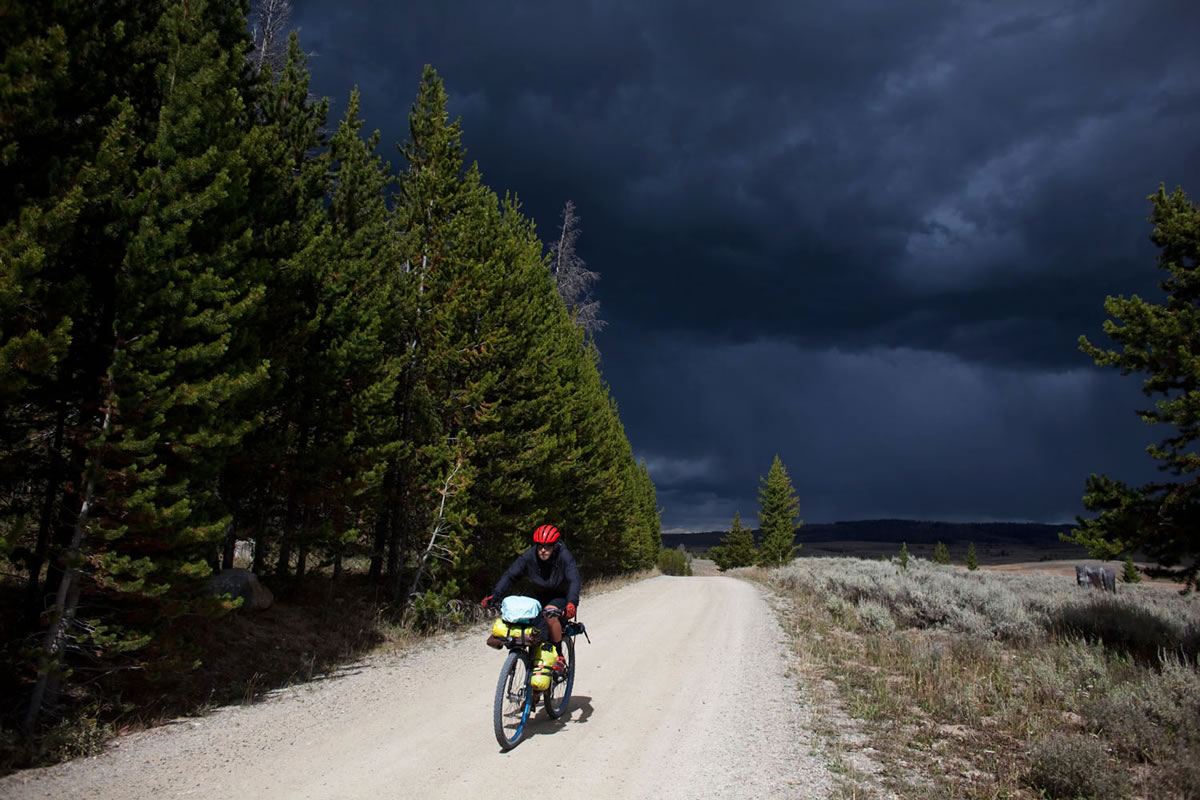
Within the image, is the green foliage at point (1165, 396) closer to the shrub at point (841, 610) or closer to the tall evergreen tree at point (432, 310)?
the shrub at point (841, 610)

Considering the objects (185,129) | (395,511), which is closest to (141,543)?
(185,129)

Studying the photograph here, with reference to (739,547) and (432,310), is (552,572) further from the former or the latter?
(739,547)

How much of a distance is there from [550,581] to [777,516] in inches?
2494

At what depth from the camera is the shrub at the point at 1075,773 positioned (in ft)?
17.7

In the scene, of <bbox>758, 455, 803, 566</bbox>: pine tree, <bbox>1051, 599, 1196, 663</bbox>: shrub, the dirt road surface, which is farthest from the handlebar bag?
<bbox>758, 455, 803, 566</bbox>: pine tree

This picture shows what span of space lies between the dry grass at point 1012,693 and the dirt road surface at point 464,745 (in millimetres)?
1074

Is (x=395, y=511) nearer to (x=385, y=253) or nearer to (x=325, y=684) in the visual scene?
(x=385, y=253)

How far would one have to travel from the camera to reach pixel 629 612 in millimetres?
19047

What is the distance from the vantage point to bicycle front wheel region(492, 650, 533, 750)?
628 cm

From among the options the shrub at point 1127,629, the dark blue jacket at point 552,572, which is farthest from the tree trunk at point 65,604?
the shrub at point 1127,629

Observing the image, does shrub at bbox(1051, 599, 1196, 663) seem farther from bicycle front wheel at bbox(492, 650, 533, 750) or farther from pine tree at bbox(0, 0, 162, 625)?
pine tree at bbox(0, 0, 162, 625)

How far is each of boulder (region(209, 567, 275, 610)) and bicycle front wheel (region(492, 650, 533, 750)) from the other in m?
7.13

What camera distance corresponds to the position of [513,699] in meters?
6.65

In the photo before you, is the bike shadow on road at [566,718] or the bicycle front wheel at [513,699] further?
the bike shadow on road at [566,718]
